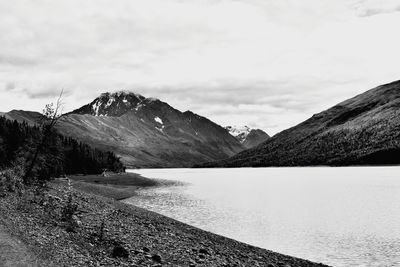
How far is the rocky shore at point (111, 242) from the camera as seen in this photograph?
854 inches

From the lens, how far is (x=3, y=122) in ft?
433

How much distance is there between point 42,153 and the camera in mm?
55969

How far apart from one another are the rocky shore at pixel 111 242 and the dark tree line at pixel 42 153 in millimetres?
19308

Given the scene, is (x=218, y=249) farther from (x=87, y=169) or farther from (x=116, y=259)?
(x=87, y=169)

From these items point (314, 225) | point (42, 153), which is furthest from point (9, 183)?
point (314, 225)

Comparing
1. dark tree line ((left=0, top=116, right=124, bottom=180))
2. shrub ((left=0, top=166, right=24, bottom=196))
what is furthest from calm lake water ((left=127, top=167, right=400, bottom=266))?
shrub ((left=0, top=166, right=24, bottom=196))

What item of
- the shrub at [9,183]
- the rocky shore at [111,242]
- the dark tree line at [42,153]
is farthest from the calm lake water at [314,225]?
the shrub at [9,183]

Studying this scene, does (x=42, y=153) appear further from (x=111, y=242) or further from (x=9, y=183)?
(x=111, y=242)

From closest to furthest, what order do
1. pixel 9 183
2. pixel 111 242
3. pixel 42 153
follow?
pixel 111 242 → pixel 9 183 → pixel 42 153

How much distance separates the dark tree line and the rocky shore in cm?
1931

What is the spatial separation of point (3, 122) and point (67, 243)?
124575mm

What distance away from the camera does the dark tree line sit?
5575 cm

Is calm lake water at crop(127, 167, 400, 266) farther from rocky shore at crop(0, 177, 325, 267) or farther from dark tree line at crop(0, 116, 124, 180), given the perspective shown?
dark tree line at crop(0, 116, 124, 180)

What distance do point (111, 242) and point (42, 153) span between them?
3486 cm
